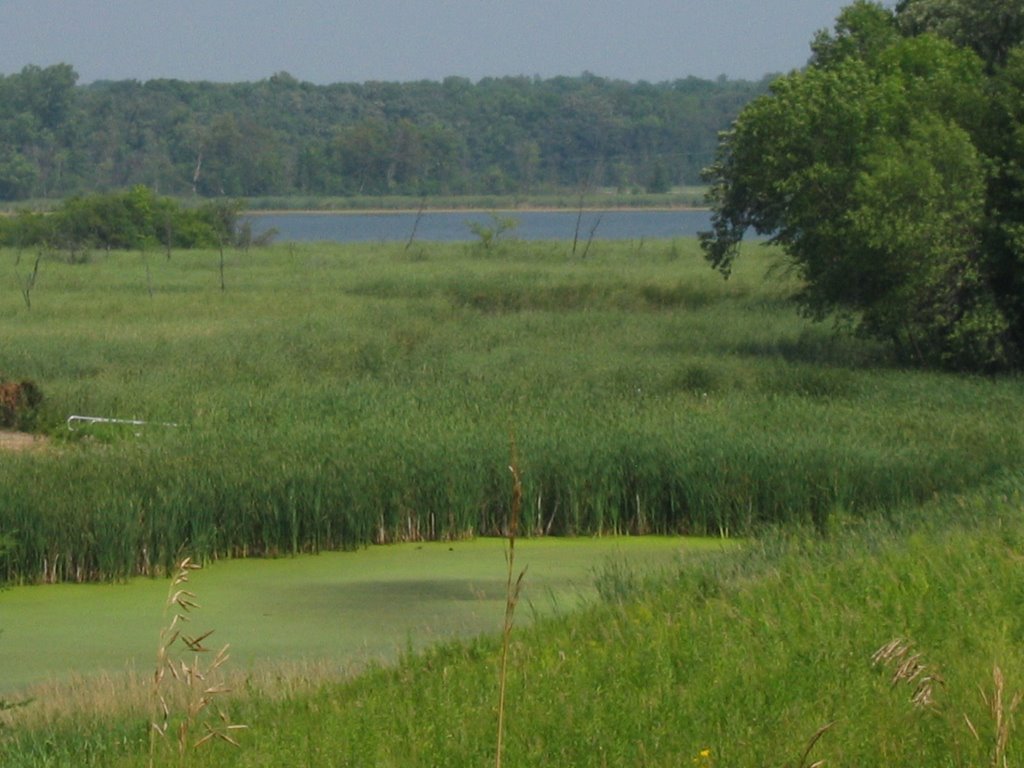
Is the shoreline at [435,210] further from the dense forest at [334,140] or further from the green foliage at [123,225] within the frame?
the green foliage at [123,225]

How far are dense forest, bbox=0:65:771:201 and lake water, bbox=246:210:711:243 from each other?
2.96 m

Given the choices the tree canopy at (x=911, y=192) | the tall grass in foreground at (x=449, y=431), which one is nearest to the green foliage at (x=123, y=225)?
the tall grass in foreground at (x=449, y=431)

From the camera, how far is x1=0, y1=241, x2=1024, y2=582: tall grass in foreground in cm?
1200

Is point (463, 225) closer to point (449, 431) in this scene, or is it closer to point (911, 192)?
point (911, 192)

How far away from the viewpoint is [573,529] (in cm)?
1296

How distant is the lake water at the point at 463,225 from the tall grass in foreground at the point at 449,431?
50.6 meters

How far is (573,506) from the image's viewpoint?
12867 mm

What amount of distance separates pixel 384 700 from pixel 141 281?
101 ft

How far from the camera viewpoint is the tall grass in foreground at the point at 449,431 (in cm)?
1200

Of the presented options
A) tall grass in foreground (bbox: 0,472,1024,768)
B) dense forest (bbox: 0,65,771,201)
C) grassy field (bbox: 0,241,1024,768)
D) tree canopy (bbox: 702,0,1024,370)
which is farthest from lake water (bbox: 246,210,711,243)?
tall grass in foreground (bbox: 0,472,1024,768)

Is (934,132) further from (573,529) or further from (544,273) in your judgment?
(544,273)

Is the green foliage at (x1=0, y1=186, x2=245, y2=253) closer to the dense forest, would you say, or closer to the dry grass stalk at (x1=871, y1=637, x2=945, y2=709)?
the dense forest

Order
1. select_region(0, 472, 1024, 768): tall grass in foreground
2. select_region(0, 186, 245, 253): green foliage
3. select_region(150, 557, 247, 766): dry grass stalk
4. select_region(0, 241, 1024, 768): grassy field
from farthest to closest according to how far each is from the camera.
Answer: select_region(0, 186, 245, 253): green foliage
select_region(0, 241, 1024, 768): grassy field
select_region(0, 472, 1024, 768): tall grass in foreground
select_region(150, 557, 247, 766): dry grass stalk

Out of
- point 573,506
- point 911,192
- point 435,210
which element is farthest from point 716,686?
point 435,210
